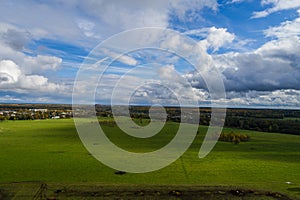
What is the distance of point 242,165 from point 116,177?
58.0 ft

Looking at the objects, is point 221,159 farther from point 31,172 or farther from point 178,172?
point 31,172

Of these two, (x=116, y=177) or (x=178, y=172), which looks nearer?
(x=116, y=177)

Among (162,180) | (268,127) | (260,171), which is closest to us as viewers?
(162,180)

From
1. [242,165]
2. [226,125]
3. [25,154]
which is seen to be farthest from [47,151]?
[226,125]

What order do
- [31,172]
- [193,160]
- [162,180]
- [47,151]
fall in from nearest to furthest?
[162,180]
[31,172]
[193,160]
[47,151]

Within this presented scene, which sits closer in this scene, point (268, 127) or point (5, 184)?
point (5, 184)

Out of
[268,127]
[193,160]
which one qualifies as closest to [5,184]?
[193,160]

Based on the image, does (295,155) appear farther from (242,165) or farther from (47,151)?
(47,151)

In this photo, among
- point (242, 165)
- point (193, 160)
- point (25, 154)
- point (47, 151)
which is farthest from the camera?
point (47, 151)

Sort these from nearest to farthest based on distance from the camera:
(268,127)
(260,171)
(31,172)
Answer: (31,172) < (260,171) < (268,127)

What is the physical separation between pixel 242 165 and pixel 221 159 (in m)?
4.83

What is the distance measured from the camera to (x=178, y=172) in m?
35.9

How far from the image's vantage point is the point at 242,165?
134ft

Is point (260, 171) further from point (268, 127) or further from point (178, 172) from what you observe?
point (268, 127)
